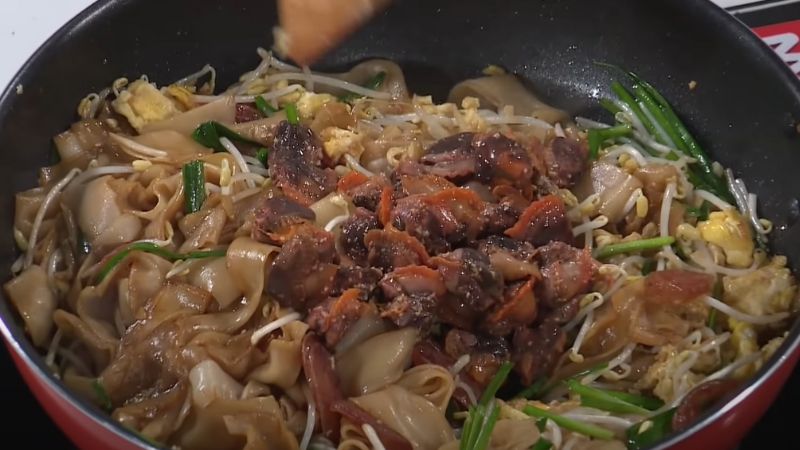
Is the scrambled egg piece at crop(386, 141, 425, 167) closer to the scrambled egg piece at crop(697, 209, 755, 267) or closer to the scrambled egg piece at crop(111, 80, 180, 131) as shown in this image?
the scrambled egg piece at crop(111, 80, 180, 131)

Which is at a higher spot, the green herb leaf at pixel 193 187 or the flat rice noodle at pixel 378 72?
the flat rice noodle at pixel 378 72

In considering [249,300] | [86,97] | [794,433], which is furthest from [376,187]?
[794,433]

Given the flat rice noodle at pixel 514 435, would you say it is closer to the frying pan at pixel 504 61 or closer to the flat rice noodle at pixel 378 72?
the frying pan at pixel 504 61

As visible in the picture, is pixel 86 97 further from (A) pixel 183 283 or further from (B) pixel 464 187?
(B) pixel 464 187

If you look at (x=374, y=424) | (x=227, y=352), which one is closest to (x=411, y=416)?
(x=374, y=424)

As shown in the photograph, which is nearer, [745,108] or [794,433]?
[794,433]

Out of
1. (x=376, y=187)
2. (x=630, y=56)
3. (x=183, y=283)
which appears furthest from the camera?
(x=630, y=56)

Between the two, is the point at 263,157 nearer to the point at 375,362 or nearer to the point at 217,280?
the point at 217,280

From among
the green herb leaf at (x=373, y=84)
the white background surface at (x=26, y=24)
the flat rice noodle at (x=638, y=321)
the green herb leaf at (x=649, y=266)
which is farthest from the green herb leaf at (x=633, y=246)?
the white background surface at (x=26, y=24)
